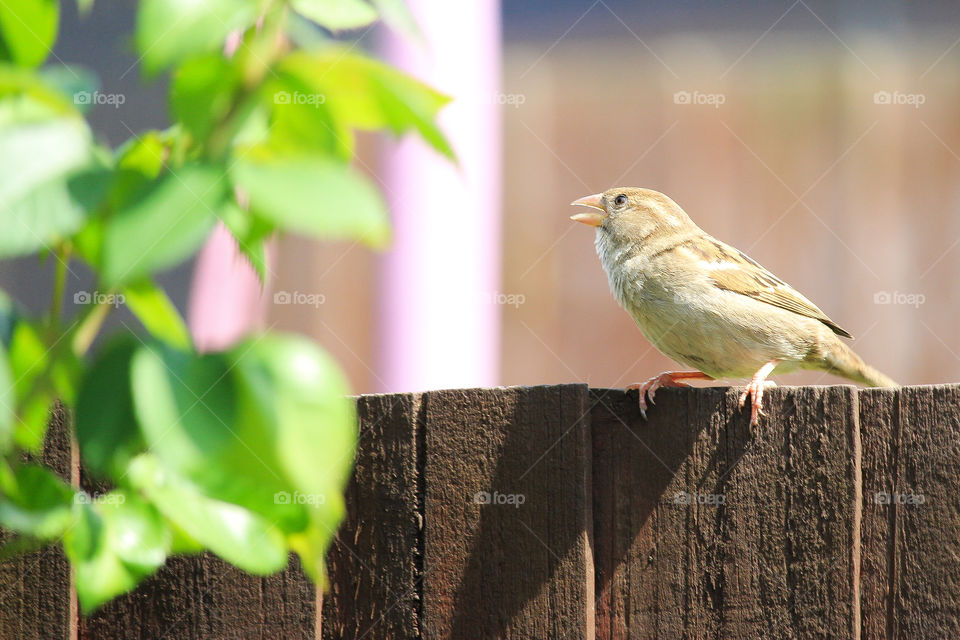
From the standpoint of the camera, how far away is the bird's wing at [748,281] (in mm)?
3461

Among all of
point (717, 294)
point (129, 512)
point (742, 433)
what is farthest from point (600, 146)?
point (129, 512)

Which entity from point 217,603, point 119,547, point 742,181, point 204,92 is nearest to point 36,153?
point 204,92

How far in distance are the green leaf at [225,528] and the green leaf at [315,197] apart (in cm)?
40

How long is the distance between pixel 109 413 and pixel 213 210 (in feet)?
0.62

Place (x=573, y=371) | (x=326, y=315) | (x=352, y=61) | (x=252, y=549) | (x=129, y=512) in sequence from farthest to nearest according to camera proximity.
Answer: (x=573, y=371) → (x=326, y=315) → (x=129, y=512) → (x=252, y=549) → (x=352, y=61)

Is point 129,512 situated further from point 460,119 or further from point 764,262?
point 764,262

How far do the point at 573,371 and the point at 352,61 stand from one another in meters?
4.51

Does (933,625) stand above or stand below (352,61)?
below

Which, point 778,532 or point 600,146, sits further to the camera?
point 600,146

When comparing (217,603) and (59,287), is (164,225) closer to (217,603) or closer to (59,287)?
(59,287)

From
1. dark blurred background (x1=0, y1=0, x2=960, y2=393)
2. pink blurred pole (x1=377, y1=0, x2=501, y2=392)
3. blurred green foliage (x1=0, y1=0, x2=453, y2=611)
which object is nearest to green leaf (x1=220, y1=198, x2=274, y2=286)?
blurred green foliage (x1=0, y1=0, x2=453, y2=611)

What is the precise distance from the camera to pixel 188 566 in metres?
2.06

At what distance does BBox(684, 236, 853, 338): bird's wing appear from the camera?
11.4 ft

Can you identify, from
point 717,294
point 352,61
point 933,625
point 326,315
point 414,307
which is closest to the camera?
point 352,61
